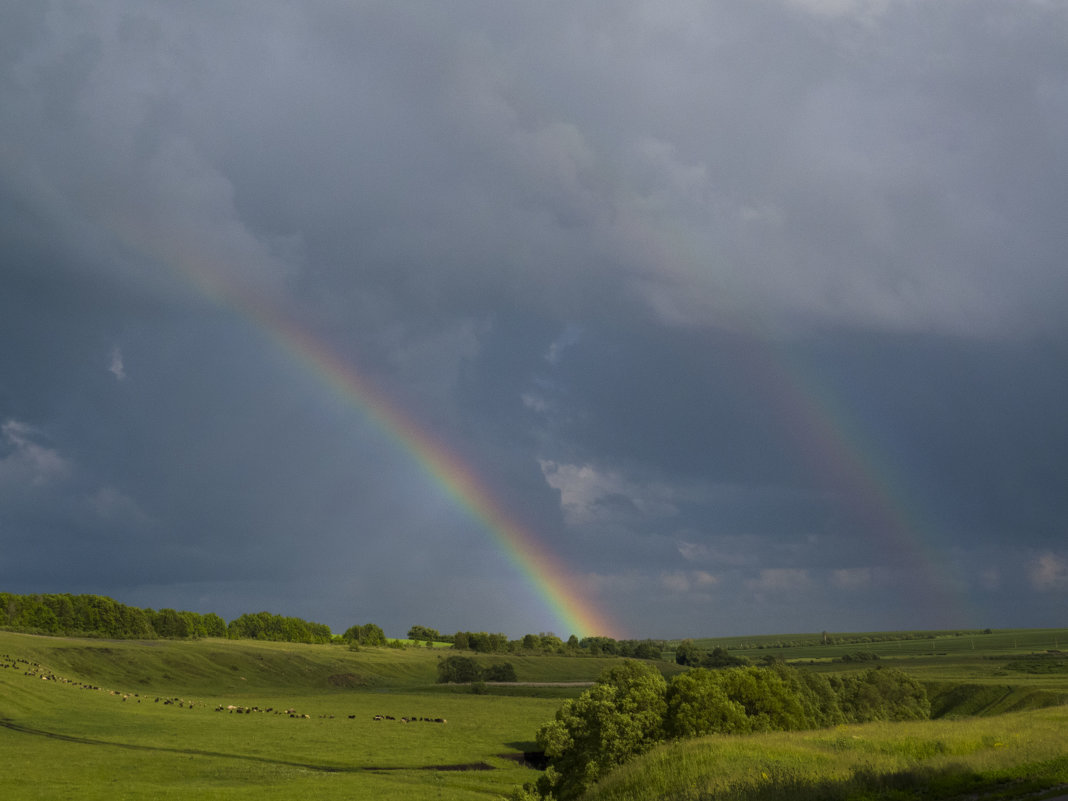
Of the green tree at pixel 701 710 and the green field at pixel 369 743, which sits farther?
the green tree at pixel 701 710

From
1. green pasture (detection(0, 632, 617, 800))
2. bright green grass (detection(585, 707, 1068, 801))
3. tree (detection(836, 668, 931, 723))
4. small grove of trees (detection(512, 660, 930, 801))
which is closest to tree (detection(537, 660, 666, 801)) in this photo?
small grove of trees (detection(512, 660, 930, 801))

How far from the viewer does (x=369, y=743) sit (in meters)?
107

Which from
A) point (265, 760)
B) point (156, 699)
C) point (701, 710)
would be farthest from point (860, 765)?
point (156, 699)

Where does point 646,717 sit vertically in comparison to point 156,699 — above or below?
above

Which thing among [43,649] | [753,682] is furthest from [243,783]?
[43,649]

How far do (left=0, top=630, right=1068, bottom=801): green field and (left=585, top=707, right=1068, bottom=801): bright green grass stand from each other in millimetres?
129

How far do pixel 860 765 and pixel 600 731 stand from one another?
121 ft

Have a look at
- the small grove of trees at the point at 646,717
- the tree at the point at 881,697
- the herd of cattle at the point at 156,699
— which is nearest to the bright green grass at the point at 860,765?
the small grove of trees at the point at 646,717

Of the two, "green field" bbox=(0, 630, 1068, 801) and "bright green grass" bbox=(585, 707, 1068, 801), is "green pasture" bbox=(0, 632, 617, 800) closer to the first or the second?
"green field" bbox=(0, 630, 1068, 801)

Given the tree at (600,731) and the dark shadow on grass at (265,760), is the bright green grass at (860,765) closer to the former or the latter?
the tree at (600,731)

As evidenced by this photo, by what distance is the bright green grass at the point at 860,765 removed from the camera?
2606 centimetres

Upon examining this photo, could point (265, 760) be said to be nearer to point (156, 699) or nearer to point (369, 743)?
point (369, 743)

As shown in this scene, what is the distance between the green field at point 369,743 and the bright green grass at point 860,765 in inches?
5.1

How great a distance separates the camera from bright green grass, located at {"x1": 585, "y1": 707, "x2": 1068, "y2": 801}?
26062 mm
